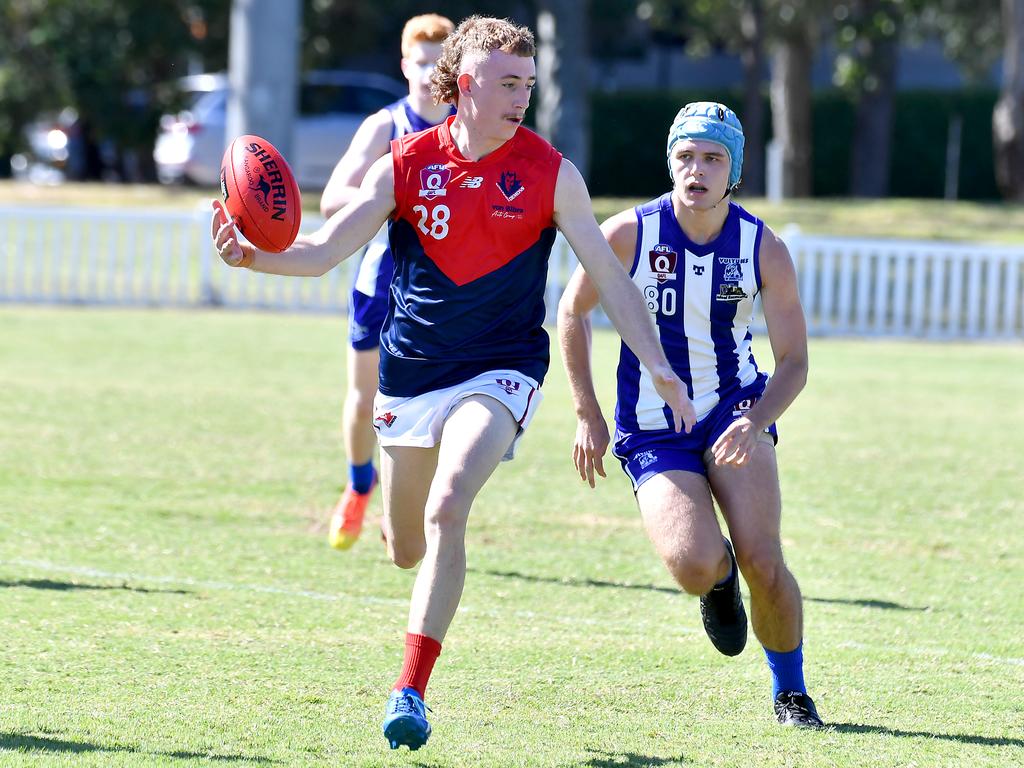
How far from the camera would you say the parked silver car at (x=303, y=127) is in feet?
93.1

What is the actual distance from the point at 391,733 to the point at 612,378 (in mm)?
10289

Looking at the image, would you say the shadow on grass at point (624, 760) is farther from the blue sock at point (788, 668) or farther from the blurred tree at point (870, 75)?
the blurred tree at point (870, 75)

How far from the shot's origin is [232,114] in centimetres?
2200

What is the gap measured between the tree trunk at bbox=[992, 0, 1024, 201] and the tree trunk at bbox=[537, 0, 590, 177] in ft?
21.8

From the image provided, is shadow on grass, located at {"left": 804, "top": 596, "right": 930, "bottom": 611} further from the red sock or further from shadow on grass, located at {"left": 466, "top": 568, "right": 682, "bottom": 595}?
the red sock

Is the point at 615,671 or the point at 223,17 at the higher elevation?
the point at 223,17

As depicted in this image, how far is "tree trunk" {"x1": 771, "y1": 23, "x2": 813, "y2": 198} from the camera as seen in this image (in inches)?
1192

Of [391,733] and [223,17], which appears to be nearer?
[391,733]

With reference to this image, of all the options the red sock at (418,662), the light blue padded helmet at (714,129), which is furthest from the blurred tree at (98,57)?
the red sock at (418,662)

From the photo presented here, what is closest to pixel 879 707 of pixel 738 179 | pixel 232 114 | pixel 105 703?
pixel 738 179

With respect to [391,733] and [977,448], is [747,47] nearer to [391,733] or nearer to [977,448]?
[977,448]

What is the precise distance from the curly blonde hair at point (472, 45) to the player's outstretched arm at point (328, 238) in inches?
11.6

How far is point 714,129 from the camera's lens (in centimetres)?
514

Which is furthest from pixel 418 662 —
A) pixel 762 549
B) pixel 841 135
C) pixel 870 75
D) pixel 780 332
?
pixel 841 135
